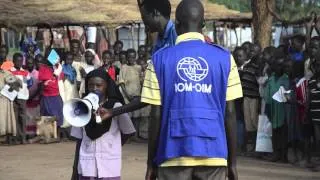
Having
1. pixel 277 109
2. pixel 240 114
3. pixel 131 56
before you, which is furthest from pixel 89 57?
pixel 277 109

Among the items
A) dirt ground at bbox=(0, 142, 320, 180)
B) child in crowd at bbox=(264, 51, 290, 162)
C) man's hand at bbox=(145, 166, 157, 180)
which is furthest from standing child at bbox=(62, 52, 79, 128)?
man's hand at bbox=(145, 166, 157, 180)

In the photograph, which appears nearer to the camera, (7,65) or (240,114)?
(240,114)

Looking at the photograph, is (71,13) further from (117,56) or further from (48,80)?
(48,80)

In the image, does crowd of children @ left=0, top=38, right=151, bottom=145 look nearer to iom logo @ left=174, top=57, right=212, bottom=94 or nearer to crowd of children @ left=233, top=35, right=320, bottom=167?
crowd of children @ left=233, top=35, right=320, bottom=167

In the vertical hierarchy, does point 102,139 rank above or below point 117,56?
below

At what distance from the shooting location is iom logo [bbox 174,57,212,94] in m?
3.50

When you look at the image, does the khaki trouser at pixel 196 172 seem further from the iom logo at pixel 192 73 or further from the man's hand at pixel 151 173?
the iom logo at pixel 192 73

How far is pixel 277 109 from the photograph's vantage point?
9492 mm

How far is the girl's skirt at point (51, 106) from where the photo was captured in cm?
1212

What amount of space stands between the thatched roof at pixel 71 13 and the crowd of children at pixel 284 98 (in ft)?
15.0

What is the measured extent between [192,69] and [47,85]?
8.83 meters

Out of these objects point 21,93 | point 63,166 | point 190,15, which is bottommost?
point 63,166

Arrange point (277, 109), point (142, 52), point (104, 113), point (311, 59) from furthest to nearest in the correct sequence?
1. point (142, 52)
2. point (277, 109)
3. point (311, 59)
4. point (104, 113)

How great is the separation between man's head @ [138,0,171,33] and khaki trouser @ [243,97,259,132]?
606 centimetres
